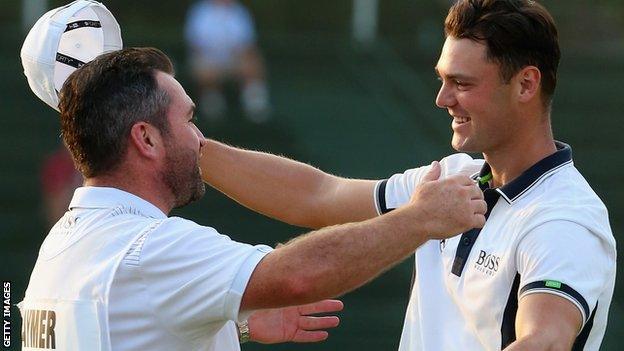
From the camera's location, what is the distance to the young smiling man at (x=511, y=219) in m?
3.76

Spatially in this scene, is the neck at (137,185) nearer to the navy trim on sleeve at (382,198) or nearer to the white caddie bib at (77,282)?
the white caddie bib at (77,282)

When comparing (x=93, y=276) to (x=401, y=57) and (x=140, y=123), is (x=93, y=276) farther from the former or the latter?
(x=401, y=57)

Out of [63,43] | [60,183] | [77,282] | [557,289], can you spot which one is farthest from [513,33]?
[60,183]

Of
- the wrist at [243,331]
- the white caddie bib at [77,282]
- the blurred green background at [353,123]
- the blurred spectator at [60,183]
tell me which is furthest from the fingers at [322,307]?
the blurred spectator at [60,183]

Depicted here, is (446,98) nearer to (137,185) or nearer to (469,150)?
(469,150)

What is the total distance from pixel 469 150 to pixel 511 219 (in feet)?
1.07

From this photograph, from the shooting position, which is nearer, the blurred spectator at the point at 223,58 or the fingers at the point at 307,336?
the fingers at the point at 307,336

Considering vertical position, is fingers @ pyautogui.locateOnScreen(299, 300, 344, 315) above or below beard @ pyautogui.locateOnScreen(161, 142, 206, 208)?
below

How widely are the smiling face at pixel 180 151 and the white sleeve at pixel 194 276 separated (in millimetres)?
264

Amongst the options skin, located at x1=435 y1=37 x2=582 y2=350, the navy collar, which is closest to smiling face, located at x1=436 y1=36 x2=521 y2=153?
skin, located at x1=435 y1=37 x2=582 y2=350

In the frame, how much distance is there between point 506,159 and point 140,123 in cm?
127

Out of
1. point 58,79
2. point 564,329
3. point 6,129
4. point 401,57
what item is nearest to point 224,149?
point 58,79

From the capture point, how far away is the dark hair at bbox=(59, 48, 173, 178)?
3646mm

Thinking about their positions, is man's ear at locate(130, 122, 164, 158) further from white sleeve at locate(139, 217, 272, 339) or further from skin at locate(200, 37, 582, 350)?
skin at locate(200, 37, 582, 350)
